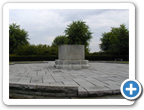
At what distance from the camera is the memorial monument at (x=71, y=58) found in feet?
30.9

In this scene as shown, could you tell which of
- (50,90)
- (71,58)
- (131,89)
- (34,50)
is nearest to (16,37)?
(34,50)

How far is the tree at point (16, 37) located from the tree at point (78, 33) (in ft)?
42.4

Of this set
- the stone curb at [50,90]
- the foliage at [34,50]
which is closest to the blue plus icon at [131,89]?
the stone curb at [50,90]

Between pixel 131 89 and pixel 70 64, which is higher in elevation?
pixel 131 89

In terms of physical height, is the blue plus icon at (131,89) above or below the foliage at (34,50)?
below

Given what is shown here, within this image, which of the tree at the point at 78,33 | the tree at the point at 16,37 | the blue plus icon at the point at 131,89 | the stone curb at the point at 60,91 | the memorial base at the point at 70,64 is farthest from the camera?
the tree at the point at 16,37

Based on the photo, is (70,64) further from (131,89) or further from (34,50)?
(34,50)

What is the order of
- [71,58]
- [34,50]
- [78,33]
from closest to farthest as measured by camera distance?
[71,58] → [34,50] → [78,33]

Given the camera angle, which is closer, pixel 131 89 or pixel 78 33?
pixel 131 89

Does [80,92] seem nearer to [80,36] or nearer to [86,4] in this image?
[86,4]

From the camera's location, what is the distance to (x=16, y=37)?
35.1 metres

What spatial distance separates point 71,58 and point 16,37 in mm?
29904

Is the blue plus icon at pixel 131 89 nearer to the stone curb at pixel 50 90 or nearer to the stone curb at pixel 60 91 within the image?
the stone curb at pixel 60 91

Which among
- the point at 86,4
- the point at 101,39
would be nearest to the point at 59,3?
the point at 86,4
